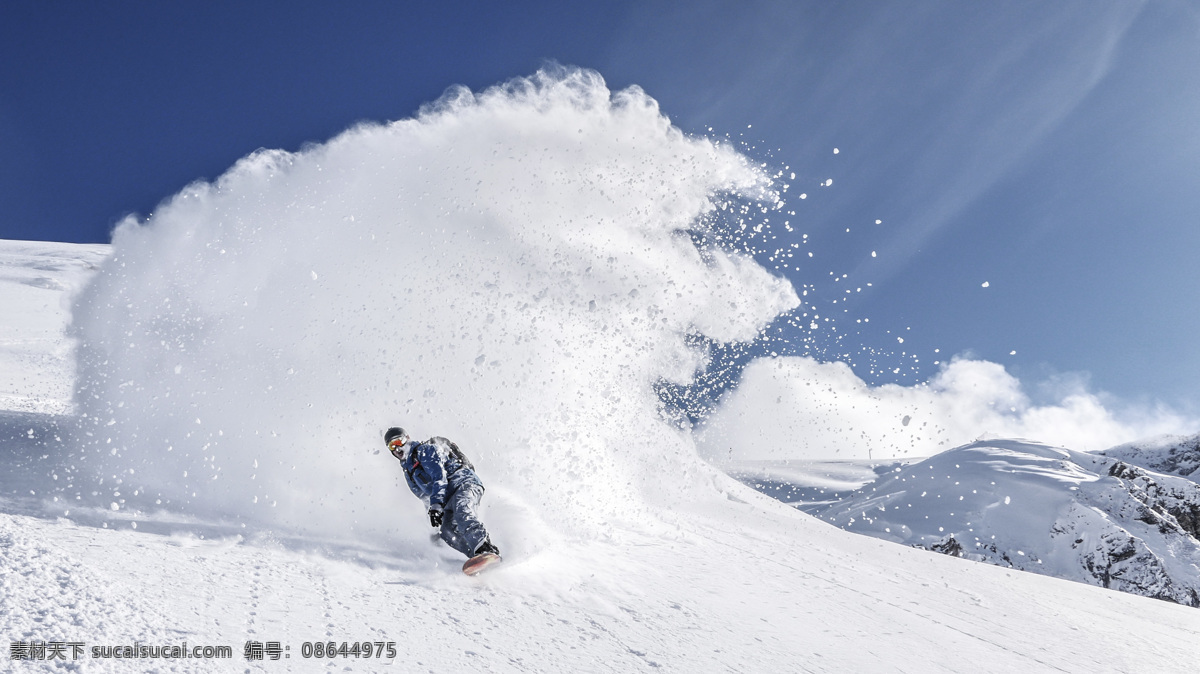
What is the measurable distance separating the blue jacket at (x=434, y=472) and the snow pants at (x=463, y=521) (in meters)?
0.06

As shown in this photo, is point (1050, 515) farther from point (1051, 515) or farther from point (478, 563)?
point (478, 563)

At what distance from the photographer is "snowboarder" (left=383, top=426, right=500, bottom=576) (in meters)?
4.77

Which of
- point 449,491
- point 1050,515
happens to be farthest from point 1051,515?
point 449,491

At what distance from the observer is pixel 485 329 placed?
409 inches

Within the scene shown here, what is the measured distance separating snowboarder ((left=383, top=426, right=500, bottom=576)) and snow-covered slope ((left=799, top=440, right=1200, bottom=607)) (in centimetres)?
5239

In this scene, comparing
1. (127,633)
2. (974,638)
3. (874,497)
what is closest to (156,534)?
(127,633)

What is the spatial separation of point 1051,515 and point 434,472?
66.8m

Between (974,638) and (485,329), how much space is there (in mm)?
7886

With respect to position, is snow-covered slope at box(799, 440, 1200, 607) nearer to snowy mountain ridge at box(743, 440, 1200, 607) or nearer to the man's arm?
snowy mountain ridge at box(743, 440, 1200, 607)

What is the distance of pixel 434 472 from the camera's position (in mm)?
5242

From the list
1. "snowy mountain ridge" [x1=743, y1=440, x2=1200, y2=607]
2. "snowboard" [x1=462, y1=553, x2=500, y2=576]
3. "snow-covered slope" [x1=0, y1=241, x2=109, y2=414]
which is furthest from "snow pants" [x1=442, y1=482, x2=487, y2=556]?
"snowy mountain ridge" [x1=743, y1=440, x2=1200, y2=607]

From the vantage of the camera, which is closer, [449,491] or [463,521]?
[463,521]

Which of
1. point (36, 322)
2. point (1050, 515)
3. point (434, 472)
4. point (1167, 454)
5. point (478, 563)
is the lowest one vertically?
point (478, 563)

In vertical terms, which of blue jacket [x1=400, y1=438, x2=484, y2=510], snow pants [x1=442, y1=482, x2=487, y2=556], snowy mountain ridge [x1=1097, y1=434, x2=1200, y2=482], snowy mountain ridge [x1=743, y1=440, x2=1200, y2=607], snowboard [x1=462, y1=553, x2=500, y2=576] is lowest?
snowboard [x1=462, y1=553, x2=500, y2=576]
